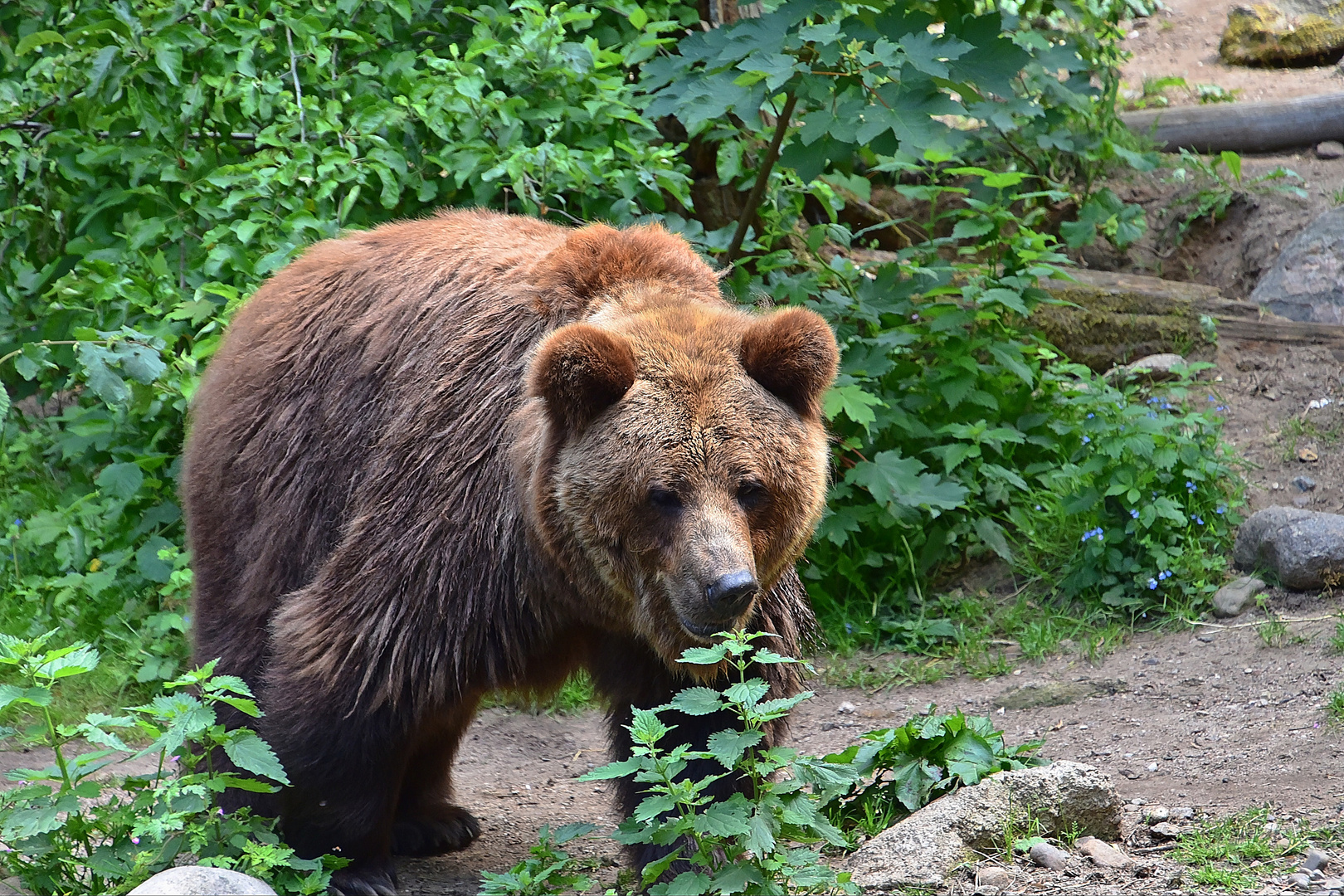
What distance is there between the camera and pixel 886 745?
4000 millimetres

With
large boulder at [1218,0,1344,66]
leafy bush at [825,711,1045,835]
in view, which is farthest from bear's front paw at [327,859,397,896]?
large boulder at [1218,0,1344,66]

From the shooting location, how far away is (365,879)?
402 centimetres

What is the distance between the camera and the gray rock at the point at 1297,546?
543cm

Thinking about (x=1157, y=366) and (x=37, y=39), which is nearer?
(x=37, y=39)

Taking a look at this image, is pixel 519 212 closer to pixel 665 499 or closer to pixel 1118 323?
pixel 665 499

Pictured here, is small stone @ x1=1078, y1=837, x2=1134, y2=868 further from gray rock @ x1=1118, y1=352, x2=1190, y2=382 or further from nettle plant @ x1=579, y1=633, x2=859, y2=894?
gray rock @ x1=1118, y1=352, x2=1190, y2=382

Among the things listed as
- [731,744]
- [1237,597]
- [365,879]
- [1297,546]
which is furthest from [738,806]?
[1297,546]

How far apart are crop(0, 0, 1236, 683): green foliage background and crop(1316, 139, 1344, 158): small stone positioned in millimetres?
3287

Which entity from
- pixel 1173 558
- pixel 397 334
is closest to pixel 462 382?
pixel 397 334

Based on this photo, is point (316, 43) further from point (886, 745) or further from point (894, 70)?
point (886, 745)

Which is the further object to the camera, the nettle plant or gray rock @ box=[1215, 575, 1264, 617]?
gray rock @ box=[1215, 575, 1264, 617]

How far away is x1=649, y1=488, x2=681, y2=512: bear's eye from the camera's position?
3.36 m

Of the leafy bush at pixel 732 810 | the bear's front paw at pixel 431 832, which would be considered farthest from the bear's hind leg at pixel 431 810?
the leafy bush at pixel 732 810

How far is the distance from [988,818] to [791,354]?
4.67ft
